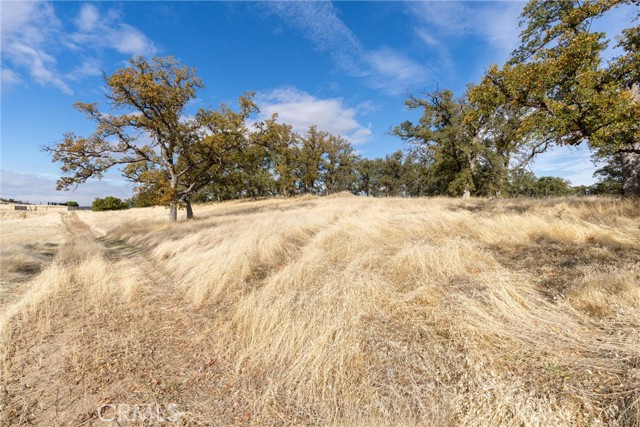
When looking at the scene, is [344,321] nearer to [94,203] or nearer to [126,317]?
[126,317]

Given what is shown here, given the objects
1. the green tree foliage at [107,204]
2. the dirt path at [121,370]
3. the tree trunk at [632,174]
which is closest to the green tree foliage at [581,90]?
the tree trunk at [632,174]

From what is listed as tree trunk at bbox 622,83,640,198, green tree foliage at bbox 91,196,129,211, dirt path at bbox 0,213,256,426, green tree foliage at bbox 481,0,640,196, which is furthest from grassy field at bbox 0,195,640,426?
green tree foliage at bbox 91,196,129,211

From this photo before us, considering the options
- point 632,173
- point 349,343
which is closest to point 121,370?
point 349,343

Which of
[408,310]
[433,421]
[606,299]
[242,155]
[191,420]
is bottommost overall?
[191,420]

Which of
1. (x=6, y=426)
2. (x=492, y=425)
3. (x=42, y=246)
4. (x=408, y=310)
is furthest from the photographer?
(x=42, y=246)

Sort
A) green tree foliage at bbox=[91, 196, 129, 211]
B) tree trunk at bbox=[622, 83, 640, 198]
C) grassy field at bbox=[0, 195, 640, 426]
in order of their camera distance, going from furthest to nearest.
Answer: green tree foliage at bbox=[91, 196, 129, 211]
tree trunk at bbox=[622, 83, 640, 198]
grassy field at bbox=[0, 195, 640, 426]

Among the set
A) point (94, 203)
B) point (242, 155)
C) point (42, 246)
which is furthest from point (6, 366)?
point (94, 203)

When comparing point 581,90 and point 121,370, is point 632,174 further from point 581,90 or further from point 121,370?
point 121,370

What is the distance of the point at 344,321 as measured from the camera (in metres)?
3.26

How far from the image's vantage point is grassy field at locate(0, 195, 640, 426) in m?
2.16

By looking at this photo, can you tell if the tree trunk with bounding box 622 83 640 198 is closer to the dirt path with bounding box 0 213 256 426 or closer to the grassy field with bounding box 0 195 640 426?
the grassy field with bounding box 0 195 640 426

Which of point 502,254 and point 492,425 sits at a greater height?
point 502,254

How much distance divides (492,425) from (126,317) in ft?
16.9

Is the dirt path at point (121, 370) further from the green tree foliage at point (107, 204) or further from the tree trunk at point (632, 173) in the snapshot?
the green tree foliage at point (107, 204)
